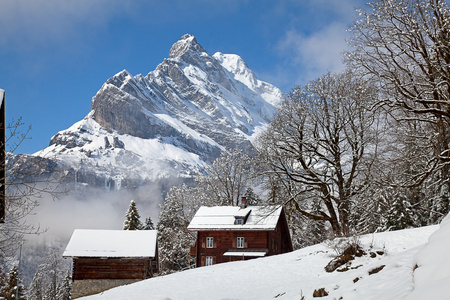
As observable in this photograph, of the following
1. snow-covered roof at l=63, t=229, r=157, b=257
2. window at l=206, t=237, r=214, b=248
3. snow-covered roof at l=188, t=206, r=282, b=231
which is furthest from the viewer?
window at l=206, t=237, r=214, b=248

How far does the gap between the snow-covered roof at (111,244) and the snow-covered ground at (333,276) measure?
1669 centimetres

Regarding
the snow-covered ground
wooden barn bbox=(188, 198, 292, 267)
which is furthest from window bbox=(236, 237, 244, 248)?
→ the snow-covered ground

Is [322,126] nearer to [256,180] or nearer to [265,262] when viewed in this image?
[256,180]

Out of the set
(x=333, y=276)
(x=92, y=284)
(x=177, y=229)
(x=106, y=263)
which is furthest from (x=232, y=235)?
(x=333, y=276)

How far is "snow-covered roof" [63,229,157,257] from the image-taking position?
39.6 meters

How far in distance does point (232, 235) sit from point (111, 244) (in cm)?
1190

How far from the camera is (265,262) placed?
24391 mm

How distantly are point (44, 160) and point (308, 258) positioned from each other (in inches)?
600

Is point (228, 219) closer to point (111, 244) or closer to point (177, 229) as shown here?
point (111, 244)

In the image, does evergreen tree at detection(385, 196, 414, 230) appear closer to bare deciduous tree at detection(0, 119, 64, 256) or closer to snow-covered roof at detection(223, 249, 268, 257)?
snow-covered roof at detection(223, 249, 268, 257)

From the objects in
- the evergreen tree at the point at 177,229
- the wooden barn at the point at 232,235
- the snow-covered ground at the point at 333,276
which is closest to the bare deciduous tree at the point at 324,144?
the snow-covered ground at the point at 333,276

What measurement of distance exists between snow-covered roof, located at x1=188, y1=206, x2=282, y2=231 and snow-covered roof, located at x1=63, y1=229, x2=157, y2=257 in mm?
5080

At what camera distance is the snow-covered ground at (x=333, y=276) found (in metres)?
7.35

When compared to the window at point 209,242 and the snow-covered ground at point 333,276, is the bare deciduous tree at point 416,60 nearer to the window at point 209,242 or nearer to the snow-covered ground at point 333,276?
the snow-covered ground at point 333,276
